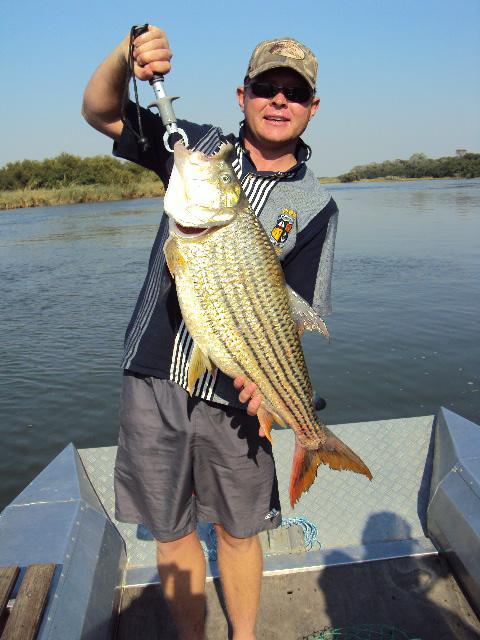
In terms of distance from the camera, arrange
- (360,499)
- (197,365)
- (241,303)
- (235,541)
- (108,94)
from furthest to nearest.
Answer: (360,499) < (235,541) < (108,94) < (197,365) < (241,303)

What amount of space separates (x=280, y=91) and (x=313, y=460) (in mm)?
2000

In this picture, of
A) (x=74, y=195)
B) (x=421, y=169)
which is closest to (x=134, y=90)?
(x=74, y=195)

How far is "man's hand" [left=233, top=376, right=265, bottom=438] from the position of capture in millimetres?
2684

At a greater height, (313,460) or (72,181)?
(313,460)

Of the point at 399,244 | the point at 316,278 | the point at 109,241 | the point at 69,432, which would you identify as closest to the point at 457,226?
the point at 399,244

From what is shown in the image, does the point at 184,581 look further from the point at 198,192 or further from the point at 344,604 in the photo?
the point at 198,192

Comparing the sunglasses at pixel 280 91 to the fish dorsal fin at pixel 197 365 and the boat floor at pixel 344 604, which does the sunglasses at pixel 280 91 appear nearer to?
the fish dorsal fin at pixel 197 365

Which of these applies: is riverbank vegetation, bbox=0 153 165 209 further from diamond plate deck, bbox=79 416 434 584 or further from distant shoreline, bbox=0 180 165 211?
diamond plate deck, bbox=79 416 434 584

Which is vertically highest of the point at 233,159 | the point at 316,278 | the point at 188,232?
the point at 233,159

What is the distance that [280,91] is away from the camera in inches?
112

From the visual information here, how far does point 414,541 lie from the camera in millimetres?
4156

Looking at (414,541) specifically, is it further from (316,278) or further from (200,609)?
(316,278)

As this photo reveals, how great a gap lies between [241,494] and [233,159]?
190 cm

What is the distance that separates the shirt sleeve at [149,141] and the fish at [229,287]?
55cm
